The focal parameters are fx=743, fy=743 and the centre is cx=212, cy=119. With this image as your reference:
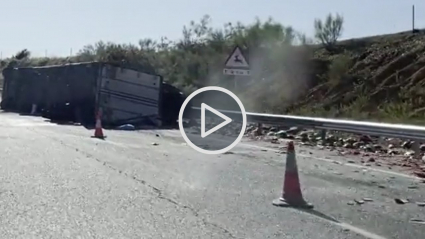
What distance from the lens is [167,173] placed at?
39.8 feet

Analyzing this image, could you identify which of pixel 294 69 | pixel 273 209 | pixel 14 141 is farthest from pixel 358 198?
pixel 294 69

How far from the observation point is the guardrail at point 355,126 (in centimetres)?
1443

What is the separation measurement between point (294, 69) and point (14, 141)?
112ft

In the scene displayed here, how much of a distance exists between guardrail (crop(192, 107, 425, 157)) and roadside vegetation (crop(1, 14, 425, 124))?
1035cm

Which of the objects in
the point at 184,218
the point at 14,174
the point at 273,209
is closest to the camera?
the point at 184,218

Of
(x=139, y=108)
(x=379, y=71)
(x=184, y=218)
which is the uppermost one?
(x=379, y=71)

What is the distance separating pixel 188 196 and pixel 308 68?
4193 centimetres

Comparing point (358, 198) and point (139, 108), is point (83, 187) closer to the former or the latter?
point (358, 198)

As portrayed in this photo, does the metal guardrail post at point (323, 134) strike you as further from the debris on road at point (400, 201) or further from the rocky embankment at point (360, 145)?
the debris on road at point (400, 201)
